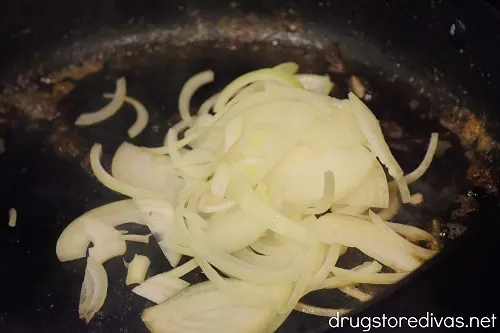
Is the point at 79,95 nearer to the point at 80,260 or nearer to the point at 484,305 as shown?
the point at 80,260

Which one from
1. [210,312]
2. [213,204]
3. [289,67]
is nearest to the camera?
[210,312]

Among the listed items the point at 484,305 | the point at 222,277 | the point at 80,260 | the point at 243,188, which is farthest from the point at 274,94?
the point at 484,305

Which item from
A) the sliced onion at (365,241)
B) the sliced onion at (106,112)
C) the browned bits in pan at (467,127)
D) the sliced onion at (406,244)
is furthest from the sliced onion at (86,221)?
the browned bits in pan at (467,127)

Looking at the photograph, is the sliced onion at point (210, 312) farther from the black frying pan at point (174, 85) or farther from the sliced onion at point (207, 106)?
the sliced onion at point (207, 106)

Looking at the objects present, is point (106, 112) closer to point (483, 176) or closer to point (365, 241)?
point (365, 241)

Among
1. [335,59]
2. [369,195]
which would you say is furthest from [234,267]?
[335,59]

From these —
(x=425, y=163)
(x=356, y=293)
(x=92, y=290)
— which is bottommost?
(x=92, y=290)

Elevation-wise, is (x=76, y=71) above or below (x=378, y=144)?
below

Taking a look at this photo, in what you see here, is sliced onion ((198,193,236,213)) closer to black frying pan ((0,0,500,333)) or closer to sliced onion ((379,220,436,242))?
black frying pan ((0,0,500,333))
